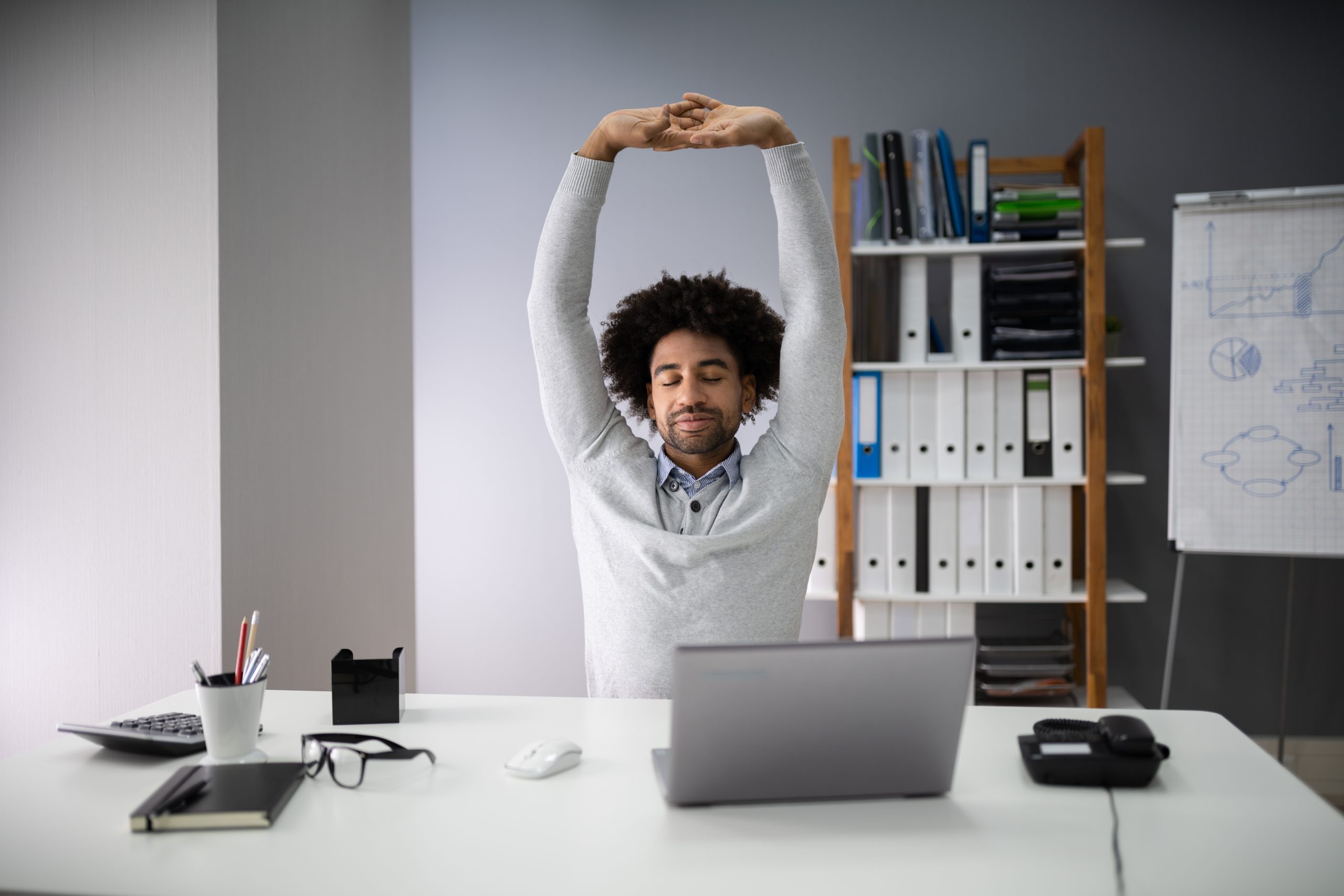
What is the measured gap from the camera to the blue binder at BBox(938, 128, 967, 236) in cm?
263

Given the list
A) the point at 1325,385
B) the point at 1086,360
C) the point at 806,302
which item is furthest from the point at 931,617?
the point at 806,302

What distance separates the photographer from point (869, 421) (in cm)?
268

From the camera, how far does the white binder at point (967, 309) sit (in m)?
2.65

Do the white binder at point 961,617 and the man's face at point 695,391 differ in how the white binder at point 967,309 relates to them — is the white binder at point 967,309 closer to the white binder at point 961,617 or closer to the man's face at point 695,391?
the white binder at point 961,617

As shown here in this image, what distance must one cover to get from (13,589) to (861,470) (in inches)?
83.8

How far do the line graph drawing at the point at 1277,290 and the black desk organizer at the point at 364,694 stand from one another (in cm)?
243

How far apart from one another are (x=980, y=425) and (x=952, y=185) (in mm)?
715

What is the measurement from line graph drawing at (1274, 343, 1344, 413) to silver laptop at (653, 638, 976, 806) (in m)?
2.27

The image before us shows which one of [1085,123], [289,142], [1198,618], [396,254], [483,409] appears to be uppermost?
[1085,123]

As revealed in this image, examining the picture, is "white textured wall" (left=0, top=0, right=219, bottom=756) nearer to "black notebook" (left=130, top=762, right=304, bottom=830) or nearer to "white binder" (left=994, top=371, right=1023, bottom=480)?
"black notebook" (left=130, top=762, right=304, bottom=830)

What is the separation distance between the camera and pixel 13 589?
189 cm

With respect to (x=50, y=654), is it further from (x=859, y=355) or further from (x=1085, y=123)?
(x=1085, y=123)

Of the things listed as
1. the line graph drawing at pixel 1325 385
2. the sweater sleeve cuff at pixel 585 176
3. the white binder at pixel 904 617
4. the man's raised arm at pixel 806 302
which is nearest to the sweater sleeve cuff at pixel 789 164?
the man's raised arm at pixel 806 302

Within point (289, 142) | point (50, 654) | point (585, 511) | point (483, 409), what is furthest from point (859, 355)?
point (50, 654)
